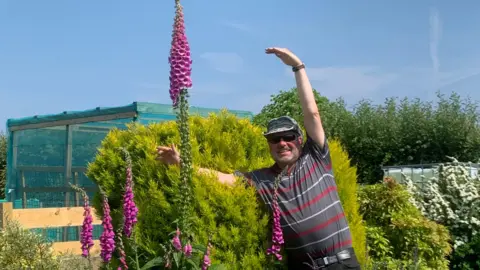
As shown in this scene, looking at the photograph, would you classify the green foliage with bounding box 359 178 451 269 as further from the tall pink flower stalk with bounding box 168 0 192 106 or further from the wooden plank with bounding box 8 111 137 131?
the wooden plank with bounding box 8 111 137 131

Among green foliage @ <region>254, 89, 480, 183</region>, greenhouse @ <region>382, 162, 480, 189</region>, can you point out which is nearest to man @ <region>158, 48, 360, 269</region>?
greenhouse @ <region>382, 162, 480, 189</region>

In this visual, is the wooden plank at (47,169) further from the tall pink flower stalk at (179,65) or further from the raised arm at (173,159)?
the tall pink flower stalk at (179,65)

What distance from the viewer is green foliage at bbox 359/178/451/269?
7.27 m

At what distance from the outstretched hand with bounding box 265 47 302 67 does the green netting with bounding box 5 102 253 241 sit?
287 inches

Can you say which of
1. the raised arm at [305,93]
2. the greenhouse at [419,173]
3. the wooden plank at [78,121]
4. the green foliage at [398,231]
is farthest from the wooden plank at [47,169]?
the raised arm at [305,93]

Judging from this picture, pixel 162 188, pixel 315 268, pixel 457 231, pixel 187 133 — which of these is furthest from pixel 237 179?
pixel 457 231

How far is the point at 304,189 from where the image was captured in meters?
3.89

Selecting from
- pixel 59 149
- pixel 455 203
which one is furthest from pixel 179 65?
pixel 59 149

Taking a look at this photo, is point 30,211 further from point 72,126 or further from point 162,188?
point 72,126

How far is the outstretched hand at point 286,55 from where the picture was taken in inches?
159

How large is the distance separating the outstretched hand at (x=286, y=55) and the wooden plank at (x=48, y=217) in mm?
4389

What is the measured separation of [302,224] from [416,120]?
15.0 meters

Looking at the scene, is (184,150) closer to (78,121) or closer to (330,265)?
(330,265)

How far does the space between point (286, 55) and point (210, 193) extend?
43.6 inches
